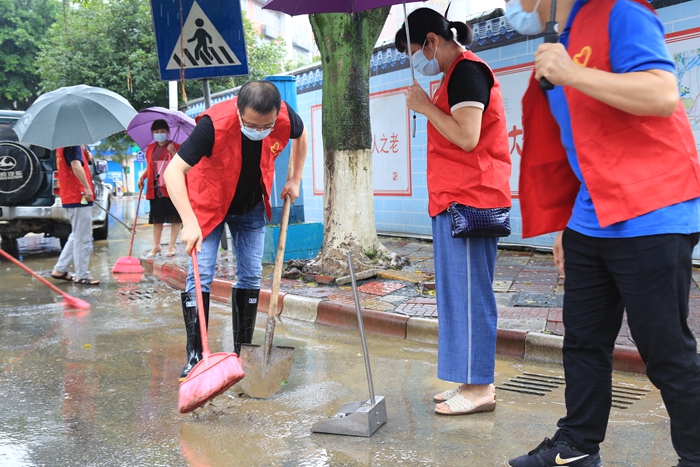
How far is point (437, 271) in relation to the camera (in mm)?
3230

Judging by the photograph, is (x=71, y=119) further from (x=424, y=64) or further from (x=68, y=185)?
(x=424, y=64)

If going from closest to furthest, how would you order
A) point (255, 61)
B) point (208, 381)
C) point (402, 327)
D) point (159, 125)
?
point (208, 381)
point (402, 327)
point (159, 125)
point (255, 61)

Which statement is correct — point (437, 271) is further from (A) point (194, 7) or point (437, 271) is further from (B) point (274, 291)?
(A) point (194, 7)

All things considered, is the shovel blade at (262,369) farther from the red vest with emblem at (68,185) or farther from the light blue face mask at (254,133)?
the red vest with emblem at (68,185)

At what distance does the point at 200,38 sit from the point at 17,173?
482 centimetres

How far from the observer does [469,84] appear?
297cm

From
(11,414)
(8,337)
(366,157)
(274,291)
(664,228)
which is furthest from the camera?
(366,157)

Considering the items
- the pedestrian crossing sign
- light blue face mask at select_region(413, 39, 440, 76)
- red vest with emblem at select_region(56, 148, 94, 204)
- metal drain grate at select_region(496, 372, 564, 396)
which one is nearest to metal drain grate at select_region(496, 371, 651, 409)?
metal drain grate at select_region(496, 372, 564, 396)

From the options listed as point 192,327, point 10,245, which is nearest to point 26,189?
point 10,245

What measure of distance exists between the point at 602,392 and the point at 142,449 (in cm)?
198

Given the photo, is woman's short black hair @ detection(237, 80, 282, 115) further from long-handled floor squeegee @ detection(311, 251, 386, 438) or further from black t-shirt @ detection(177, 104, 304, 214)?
long-handled floor squeegee @ detection(311, 251, 386, 438)

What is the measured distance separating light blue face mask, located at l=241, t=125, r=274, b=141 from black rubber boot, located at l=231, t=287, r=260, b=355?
1.05 meters

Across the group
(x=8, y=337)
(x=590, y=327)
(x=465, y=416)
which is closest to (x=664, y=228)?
(x=590, y=327)

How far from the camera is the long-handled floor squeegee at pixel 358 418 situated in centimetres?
302
